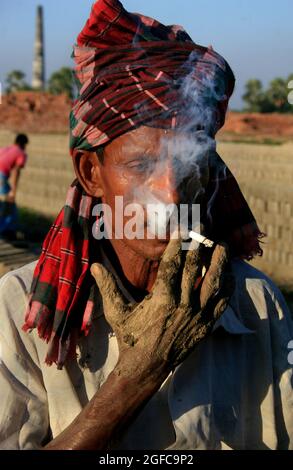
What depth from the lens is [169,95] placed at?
192cm

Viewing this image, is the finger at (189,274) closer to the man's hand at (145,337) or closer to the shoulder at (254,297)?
the man's hand at (145,337)

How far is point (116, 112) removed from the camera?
1948 millimetres

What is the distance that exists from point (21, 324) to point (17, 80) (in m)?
59.3

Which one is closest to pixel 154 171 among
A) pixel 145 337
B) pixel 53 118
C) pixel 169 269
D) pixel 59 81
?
→ pixel 169 269

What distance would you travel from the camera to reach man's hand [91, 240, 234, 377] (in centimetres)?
180

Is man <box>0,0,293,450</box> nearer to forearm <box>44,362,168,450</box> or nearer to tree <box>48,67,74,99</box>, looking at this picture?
forearm <box>44,362,168,450</box>

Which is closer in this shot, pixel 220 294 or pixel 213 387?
pixel 220 294

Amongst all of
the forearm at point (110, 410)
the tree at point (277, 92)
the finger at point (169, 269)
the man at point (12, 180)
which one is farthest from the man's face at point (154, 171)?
the tree at point (277, 92)

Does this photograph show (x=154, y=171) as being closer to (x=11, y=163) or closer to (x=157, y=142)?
(x=157, y=142)

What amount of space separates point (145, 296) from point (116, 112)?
19.0 inches

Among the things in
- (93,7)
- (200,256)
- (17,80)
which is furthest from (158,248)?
(17,80)

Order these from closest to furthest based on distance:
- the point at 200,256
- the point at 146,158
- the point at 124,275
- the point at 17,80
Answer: the point at 200,256, the point at 146,158, the point at 124,275, the point at 17,80
